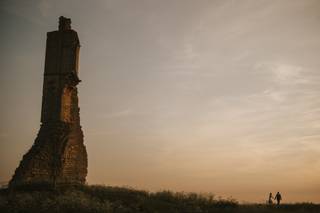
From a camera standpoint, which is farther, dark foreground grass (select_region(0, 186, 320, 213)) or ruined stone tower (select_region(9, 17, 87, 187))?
ruined stone tower (select_region(9, 17, 87, 187))

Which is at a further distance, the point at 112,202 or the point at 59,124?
the point at 59,124

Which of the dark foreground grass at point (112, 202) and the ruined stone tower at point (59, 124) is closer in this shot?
the dark foreground grass at point (112, 202)

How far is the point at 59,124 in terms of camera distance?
23.1m

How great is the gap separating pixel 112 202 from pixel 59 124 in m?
7.17

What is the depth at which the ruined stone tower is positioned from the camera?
21.4 metres

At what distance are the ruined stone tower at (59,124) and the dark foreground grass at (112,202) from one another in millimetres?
2465

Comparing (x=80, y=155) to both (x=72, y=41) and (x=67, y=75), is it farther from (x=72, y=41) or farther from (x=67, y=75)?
(x=72, y=41)

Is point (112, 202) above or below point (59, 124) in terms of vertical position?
below

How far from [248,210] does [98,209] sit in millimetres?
7319

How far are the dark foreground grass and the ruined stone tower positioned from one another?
2465mm

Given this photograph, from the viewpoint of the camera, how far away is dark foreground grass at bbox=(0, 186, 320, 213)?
15.7 m

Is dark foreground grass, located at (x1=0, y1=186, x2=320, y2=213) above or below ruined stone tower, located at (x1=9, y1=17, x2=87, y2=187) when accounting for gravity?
below

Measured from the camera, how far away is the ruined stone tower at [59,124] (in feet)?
70.3

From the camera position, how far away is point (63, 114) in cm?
2342
